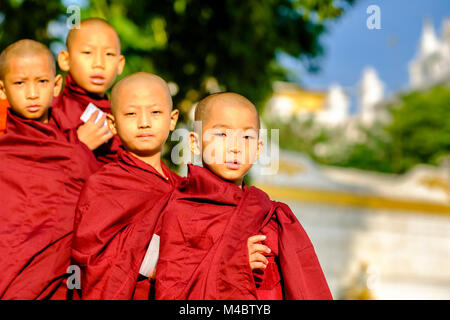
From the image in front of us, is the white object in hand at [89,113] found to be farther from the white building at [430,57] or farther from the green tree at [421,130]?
the white building at [430,57]

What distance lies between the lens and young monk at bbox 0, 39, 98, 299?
1782mm

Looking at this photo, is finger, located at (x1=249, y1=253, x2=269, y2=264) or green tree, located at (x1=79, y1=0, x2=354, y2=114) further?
green tree, located at (x1=79, y1=0, x2=354, y2=114)

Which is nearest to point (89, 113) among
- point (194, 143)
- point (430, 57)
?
point (194, 143)

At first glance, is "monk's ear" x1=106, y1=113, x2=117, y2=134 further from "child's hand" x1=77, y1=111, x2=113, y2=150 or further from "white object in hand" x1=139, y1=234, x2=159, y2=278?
"white object in hand" x1=139, y1=234, x2=159, y2=278

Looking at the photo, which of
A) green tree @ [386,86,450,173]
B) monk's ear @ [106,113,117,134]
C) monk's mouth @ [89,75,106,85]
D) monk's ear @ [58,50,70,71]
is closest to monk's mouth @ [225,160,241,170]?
monk's ear @ [106,113,117,134]

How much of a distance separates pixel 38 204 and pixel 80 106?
0.51 metres

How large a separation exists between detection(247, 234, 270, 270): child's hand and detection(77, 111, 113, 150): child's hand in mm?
772

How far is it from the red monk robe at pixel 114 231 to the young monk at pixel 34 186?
159mm

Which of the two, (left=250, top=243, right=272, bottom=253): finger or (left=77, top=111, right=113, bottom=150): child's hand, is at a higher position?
(left=77, top=111, right=113, bottom=150): child's hand

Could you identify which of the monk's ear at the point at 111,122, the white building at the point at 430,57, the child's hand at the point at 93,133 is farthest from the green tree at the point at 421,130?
the monk's ear at the point at 111,122

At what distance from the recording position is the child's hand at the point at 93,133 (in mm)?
2025

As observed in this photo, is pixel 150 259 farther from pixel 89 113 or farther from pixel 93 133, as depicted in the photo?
pixel 89 113

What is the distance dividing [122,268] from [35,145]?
23.0 inches

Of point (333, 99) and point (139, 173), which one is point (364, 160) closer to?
point (139, 173)
